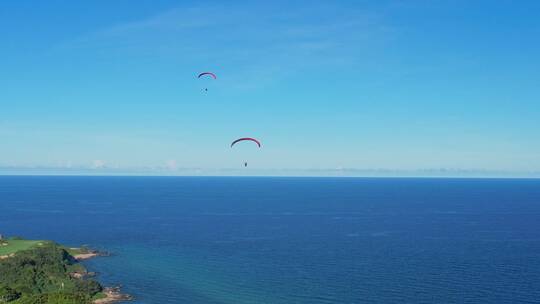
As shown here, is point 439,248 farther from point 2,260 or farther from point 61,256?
point 2,260

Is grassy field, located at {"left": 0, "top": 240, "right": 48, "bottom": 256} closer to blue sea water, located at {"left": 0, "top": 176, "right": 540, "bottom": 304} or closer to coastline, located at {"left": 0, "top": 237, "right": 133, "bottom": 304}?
coastline, located at {"left": 0, "top": 237, "right": 133, "bottom": 304}

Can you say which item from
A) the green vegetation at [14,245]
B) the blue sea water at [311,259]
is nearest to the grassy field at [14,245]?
the green vegetation at [14,245]

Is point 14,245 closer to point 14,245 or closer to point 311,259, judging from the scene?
point 14,245

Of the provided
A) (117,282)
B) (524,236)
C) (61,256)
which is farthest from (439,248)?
(61,256)

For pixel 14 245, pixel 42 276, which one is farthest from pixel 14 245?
pixel 42 276

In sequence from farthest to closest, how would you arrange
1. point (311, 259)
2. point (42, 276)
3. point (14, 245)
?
1. point (311, 259)
2. point (14, 245)
3. point (42, 276)

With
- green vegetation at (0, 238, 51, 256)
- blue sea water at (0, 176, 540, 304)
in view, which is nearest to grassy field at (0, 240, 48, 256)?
green vegetation at (0, 238, 51, 256)
